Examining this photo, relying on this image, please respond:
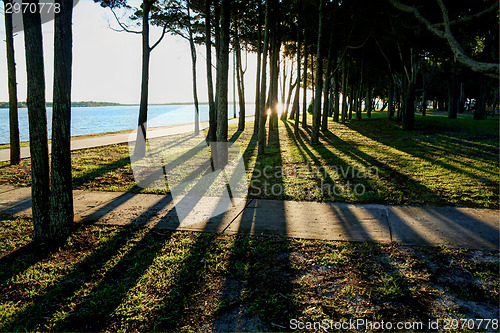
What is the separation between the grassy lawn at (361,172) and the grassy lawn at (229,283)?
2305 mm

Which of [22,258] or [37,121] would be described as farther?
[37,121]

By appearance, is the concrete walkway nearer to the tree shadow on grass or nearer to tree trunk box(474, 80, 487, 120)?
the tree shadow on grass

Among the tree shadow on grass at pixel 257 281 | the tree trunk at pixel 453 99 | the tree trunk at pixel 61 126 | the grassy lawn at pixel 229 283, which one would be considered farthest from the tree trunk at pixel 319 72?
the tree trunk at pixel 453 99

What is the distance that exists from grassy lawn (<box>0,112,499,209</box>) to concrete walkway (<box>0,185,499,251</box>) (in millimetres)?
566

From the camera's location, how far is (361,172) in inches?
316

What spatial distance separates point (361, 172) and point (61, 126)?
6.93 m

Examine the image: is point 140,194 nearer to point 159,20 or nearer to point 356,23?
point 159,20

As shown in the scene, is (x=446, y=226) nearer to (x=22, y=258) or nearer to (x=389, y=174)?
(x=389, y=174)

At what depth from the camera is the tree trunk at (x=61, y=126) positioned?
3.96 metres

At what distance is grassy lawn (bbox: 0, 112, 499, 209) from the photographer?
5961mm

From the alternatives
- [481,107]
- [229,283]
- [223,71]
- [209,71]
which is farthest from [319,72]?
[481,107]

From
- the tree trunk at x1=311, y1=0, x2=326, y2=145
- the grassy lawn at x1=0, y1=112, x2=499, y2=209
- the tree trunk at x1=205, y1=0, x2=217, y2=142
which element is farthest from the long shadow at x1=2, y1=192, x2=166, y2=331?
the tree trunk at x1=311, y1=0, x2=326, y2=145

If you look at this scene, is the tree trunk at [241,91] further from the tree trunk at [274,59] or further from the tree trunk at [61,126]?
the tree trunk at [61,126]

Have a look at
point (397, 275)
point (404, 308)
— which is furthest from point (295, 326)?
point (397, 275)
